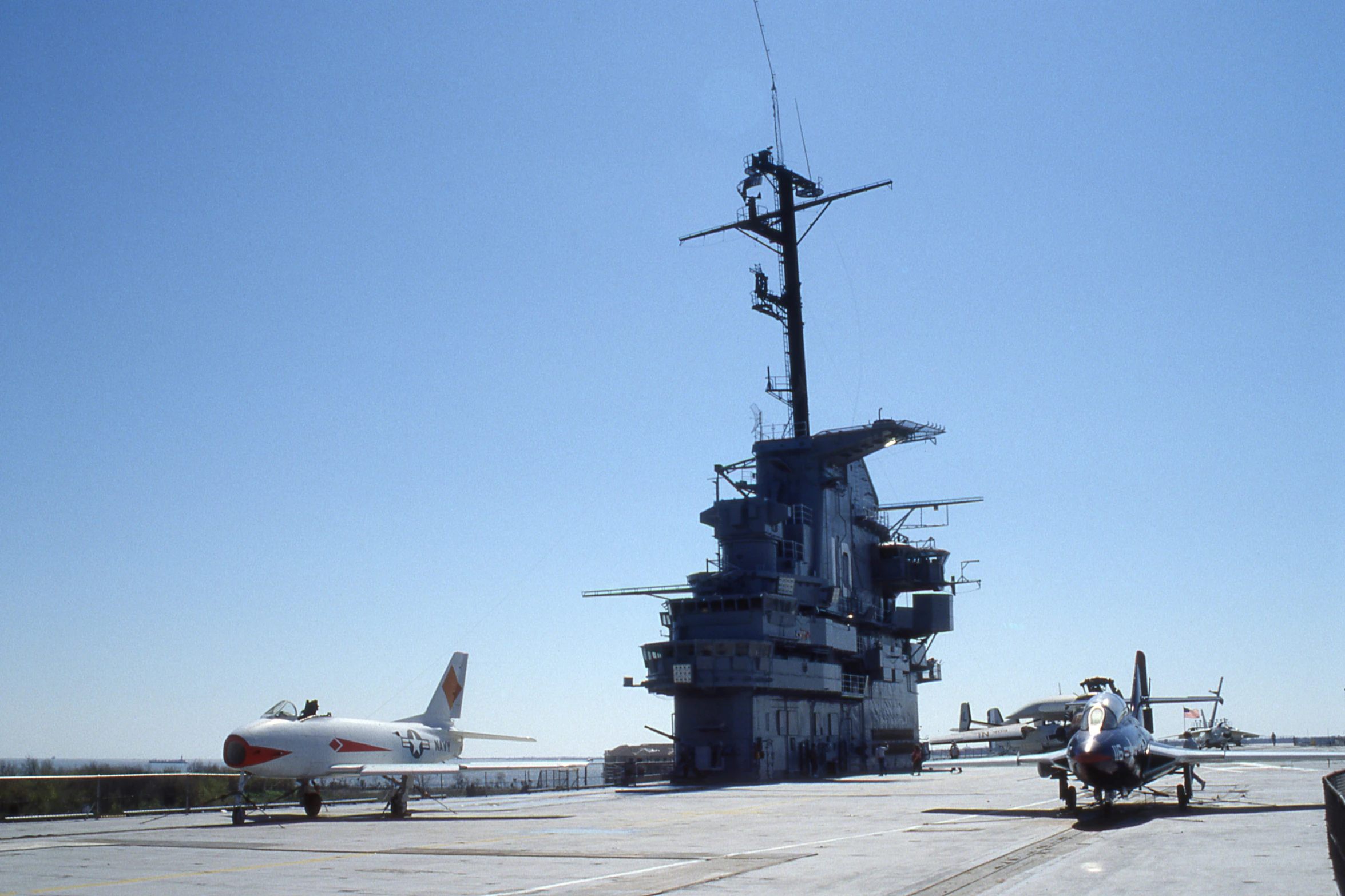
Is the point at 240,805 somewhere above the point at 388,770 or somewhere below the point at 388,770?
below

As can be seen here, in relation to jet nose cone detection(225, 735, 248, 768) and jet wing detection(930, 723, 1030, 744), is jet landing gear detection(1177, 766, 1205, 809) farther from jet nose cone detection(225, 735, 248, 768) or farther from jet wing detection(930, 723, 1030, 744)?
jet wing detection(930, 723, 1030, 744)

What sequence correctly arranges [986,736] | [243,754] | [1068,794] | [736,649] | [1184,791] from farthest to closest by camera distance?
[986,736] < [736,649] < [243,754] < [1184,791] < [1068,794]

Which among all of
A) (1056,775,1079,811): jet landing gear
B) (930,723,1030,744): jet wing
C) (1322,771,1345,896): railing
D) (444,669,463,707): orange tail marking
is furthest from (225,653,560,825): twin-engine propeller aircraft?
(930,723,1030,744): jet wing

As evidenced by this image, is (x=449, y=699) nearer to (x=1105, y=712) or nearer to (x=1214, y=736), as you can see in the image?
(x=1105, y=712)

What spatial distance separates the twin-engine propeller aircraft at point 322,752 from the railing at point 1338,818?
1645 centimetres

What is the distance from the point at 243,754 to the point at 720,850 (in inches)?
522

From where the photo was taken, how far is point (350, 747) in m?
26.4

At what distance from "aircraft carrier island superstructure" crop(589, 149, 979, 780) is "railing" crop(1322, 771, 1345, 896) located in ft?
107

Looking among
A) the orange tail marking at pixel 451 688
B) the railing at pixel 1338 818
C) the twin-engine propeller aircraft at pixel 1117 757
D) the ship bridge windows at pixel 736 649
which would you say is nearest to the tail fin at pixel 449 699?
the orange tail marking at pixel 451 688

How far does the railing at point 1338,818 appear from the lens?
7.38 meters

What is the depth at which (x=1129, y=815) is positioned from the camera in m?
20.3

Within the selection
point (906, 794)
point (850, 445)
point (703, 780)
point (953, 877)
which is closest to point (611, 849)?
point (953, 877)

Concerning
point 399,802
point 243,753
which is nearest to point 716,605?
point 399,802

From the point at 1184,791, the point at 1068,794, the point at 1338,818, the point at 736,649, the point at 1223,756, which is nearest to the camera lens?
the point at 1338,818
